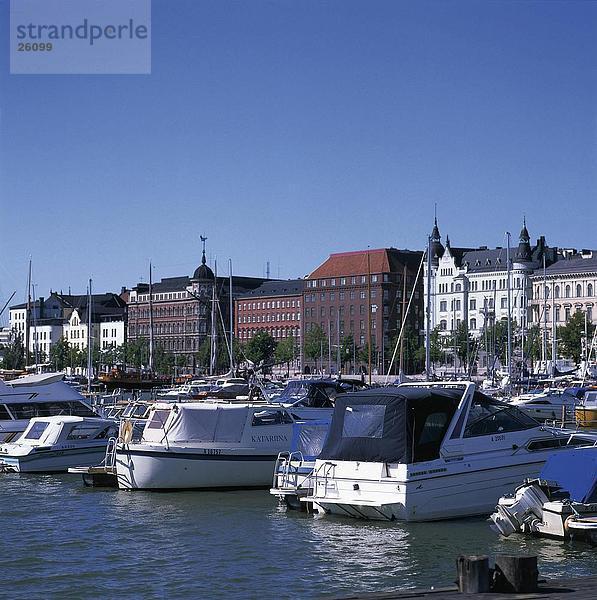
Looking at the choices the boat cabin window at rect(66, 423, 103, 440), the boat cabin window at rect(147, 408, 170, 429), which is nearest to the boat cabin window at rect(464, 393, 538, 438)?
the boat cabin window at rect(147, 408, 170, 429)

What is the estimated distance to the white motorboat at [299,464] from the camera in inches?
Answer: 1308

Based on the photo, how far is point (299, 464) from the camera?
3472 cm

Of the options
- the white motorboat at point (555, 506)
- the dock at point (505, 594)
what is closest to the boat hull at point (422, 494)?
the white motorboat at point (555, 506)

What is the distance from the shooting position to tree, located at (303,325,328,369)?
189500mm

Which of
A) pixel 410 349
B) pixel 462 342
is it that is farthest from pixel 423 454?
pixel 410 349

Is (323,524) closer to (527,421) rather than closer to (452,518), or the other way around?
(452,518)

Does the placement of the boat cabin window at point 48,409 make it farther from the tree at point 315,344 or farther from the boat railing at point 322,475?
the tree at point 315,344

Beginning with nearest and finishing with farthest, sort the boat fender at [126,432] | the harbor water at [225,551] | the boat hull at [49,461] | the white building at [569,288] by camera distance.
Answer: the harbor water at [225,551] → the boat fender at [126,432] → the boat hull at [49,461] → the white building at [569,288]

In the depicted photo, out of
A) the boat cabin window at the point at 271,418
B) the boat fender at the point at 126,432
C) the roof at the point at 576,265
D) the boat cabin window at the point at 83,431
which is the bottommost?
the boat cabin window at the point at 83,431

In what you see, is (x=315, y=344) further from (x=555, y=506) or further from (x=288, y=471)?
(x=555, y=506)

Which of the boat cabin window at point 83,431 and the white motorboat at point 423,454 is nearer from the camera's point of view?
the white motorboat at point 423,454

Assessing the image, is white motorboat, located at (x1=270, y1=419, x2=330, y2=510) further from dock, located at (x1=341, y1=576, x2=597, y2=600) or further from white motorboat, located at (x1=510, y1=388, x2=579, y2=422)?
white motorboat, located at (x1=510, y1=388, x2=579, y2=422)

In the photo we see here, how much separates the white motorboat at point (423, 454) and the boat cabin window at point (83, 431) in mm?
15313

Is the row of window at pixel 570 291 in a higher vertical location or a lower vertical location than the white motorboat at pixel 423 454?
higher
